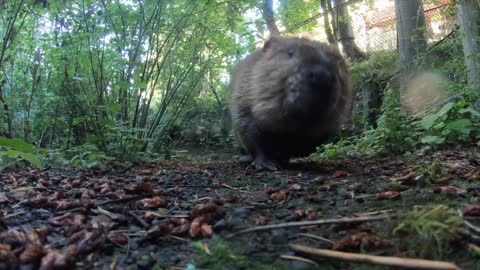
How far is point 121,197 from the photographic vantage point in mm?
2322

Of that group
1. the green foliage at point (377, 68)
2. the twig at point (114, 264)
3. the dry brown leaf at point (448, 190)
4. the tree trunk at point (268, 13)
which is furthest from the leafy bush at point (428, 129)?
the green foliage at point (377, 68)

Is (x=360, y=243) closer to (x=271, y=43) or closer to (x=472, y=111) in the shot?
(x=271, y=43)

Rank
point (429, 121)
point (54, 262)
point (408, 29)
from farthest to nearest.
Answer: point (408, 29) → point (429, 121) → point (54, 262)

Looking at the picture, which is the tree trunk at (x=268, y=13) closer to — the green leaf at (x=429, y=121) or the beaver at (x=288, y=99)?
the beaver at (x=288, y=99)

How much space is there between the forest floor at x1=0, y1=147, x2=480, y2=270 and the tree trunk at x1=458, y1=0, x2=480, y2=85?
1.88 meters

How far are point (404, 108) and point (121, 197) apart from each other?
12.7 feet

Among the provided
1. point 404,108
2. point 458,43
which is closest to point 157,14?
A: point 404,108

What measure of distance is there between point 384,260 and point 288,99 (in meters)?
2.33

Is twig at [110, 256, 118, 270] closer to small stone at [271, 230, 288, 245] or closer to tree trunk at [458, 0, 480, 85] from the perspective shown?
small stone at [271, 230, 288, 245]

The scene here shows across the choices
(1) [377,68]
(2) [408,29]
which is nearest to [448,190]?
(2) [408,29]

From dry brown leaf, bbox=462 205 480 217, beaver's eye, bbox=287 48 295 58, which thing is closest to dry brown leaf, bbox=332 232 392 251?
dry brown leaf, bbox=462 205 480 217

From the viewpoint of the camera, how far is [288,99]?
358cm

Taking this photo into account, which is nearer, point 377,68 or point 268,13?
point 268,13

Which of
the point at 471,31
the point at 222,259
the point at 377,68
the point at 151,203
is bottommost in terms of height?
the point at 222,259
